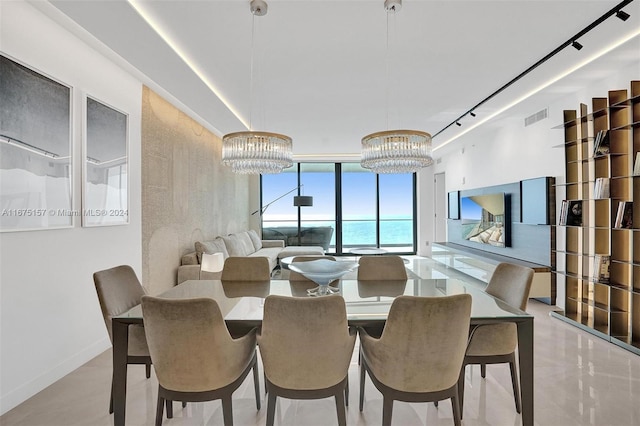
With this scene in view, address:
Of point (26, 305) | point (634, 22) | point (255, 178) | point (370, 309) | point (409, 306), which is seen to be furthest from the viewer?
point (255, 178)

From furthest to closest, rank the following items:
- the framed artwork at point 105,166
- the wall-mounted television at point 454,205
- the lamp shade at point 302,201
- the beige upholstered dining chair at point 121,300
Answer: the lamp shade at point 302,201
the wall-mounted television at point 454,205
the framed artwork at point 105,166
the beige upholstered dining chair at point 121,300

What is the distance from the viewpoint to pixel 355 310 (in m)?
1.95

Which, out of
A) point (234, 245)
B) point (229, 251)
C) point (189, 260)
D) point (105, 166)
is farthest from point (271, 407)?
point (234, 245)

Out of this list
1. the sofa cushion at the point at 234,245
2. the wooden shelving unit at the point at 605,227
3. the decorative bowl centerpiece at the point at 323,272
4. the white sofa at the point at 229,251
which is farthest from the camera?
the sofa cushion at the point at 234,245

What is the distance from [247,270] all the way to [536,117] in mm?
4544

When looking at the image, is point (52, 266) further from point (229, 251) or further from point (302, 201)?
point (302, 201)

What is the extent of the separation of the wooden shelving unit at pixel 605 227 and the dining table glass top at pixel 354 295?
188cm

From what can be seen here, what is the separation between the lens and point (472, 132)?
611 centimetres

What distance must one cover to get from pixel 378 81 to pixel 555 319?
11.3 ft

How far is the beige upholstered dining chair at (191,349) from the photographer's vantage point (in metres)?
1.58

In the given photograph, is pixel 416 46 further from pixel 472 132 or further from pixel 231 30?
pixel 472 132

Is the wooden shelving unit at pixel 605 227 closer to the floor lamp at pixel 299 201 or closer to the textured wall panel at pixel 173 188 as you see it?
the textured wall panel at pixel 173 188

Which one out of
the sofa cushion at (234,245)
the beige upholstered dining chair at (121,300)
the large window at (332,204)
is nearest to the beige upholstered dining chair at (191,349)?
the beige upholstered dining chair at (121,300)

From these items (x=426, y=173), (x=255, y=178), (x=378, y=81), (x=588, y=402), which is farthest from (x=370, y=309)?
(x=426, y=173)
